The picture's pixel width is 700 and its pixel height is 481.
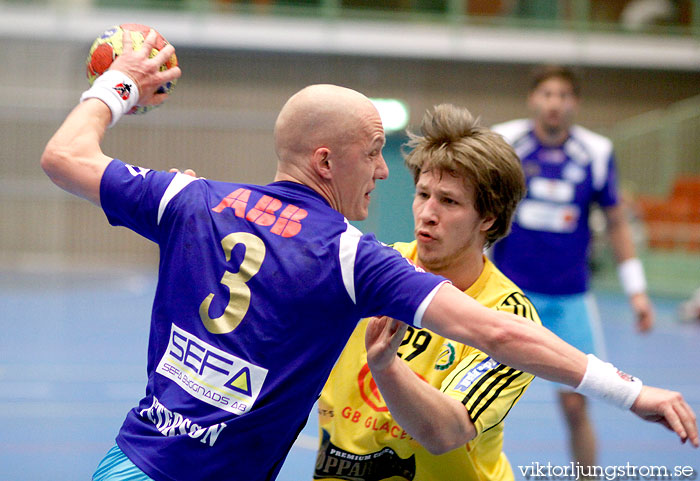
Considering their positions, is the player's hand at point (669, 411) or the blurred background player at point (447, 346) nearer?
the player's hand at point (669, 411)

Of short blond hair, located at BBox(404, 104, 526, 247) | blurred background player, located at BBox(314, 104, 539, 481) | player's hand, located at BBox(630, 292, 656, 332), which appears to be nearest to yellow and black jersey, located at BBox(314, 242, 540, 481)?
blurred background player, located at BBox(314, 104, 539, 481)

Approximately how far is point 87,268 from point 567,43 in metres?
12.4

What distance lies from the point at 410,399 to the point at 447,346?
0.56 m

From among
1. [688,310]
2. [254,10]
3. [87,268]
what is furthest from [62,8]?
[688,310]

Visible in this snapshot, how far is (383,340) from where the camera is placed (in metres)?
2.10

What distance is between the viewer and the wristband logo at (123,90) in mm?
2289

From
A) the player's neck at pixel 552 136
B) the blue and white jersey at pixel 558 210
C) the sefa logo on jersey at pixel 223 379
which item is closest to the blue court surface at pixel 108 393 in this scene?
the blue and white jersey at pixel 558 210

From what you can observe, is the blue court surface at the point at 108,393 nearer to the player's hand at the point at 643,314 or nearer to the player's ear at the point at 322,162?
the player's hand at the point at 643,314

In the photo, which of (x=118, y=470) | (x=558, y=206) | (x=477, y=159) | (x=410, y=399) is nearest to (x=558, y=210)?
(x=558, y=206)

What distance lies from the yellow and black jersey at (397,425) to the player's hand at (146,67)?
1030 millimetres

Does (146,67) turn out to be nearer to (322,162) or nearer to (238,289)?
(322,162)

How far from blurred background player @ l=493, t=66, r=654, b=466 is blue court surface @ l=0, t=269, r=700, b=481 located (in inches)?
42.2

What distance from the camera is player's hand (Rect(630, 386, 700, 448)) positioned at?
1856 mm

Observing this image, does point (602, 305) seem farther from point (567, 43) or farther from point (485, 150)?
point (485, 150)
